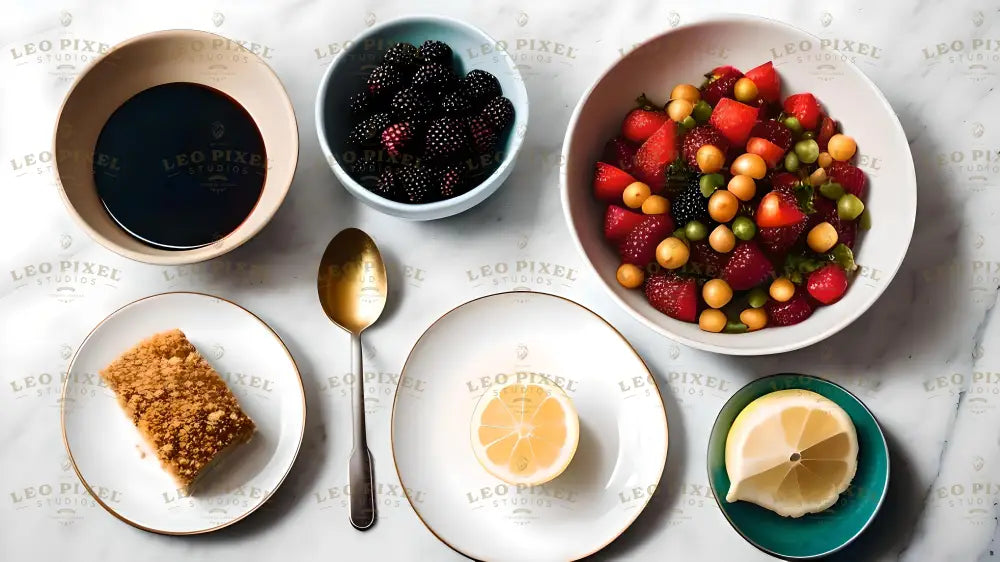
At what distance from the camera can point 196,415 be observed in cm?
134

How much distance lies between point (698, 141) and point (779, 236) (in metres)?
0.21

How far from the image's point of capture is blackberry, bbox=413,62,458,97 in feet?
4.36

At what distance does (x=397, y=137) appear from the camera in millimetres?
1306

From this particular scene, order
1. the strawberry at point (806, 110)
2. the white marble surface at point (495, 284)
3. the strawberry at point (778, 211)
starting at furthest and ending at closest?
1. the white marble surface at point (495, 284)
2. the strawberry at point (806, 110)
3. the strawberry at point (778, 211)

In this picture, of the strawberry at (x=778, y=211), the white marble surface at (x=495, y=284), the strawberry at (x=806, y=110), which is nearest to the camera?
the strawberry at (x=778, y=211)

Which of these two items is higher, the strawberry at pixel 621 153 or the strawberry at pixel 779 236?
the strawberry at pixel 621 153

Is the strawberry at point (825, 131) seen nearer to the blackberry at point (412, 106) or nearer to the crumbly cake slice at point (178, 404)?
the blackberry at point (412, 106)

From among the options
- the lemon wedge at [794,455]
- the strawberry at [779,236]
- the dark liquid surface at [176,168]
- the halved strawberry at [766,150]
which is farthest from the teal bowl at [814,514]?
the dark liquid surface at [176,168]

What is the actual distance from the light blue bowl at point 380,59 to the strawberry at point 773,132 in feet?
1.31

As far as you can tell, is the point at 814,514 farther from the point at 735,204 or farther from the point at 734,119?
the point at 734,119

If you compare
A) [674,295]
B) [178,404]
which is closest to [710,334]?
[674,295]

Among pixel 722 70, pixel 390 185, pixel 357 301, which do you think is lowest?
pixel 357 301

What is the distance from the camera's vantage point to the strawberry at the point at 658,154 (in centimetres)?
129

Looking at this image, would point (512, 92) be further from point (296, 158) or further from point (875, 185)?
point (875, 185)
